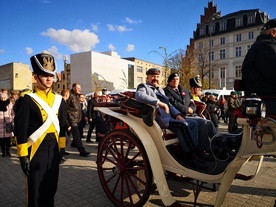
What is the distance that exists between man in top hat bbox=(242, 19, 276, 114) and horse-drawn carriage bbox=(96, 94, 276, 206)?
0.97ft

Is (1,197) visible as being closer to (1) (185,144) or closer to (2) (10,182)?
(2) (10,182)

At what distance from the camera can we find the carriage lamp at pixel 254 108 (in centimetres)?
194

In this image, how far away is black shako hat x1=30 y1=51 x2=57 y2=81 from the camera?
2389 millimetres

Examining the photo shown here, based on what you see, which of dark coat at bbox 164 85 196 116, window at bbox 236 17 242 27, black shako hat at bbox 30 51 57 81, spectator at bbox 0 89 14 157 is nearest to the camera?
black shako hat at bbox 30 51 57 81

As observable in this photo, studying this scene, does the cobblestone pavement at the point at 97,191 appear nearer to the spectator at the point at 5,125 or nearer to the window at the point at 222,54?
the spectator at the point at 5,125

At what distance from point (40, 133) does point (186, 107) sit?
2353mm

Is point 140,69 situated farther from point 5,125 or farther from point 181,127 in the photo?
point 181,127

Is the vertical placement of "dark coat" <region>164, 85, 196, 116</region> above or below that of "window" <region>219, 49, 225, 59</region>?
below

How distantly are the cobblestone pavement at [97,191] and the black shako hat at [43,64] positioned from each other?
196cm

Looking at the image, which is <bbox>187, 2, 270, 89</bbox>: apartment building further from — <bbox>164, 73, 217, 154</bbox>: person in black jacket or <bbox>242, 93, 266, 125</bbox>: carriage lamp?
<bbox>242, 93, 266, 125</bbox>: carriage lamp

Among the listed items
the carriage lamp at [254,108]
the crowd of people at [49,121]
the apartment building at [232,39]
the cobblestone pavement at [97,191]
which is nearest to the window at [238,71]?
the apartment building at [232,39]

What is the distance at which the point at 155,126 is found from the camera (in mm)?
2971

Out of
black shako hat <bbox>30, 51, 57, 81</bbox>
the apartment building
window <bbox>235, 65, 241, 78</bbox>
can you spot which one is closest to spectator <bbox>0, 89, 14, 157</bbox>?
black shako hat <bbox>30, 51, 57, 81</bbox>

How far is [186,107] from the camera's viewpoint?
12.6ft
